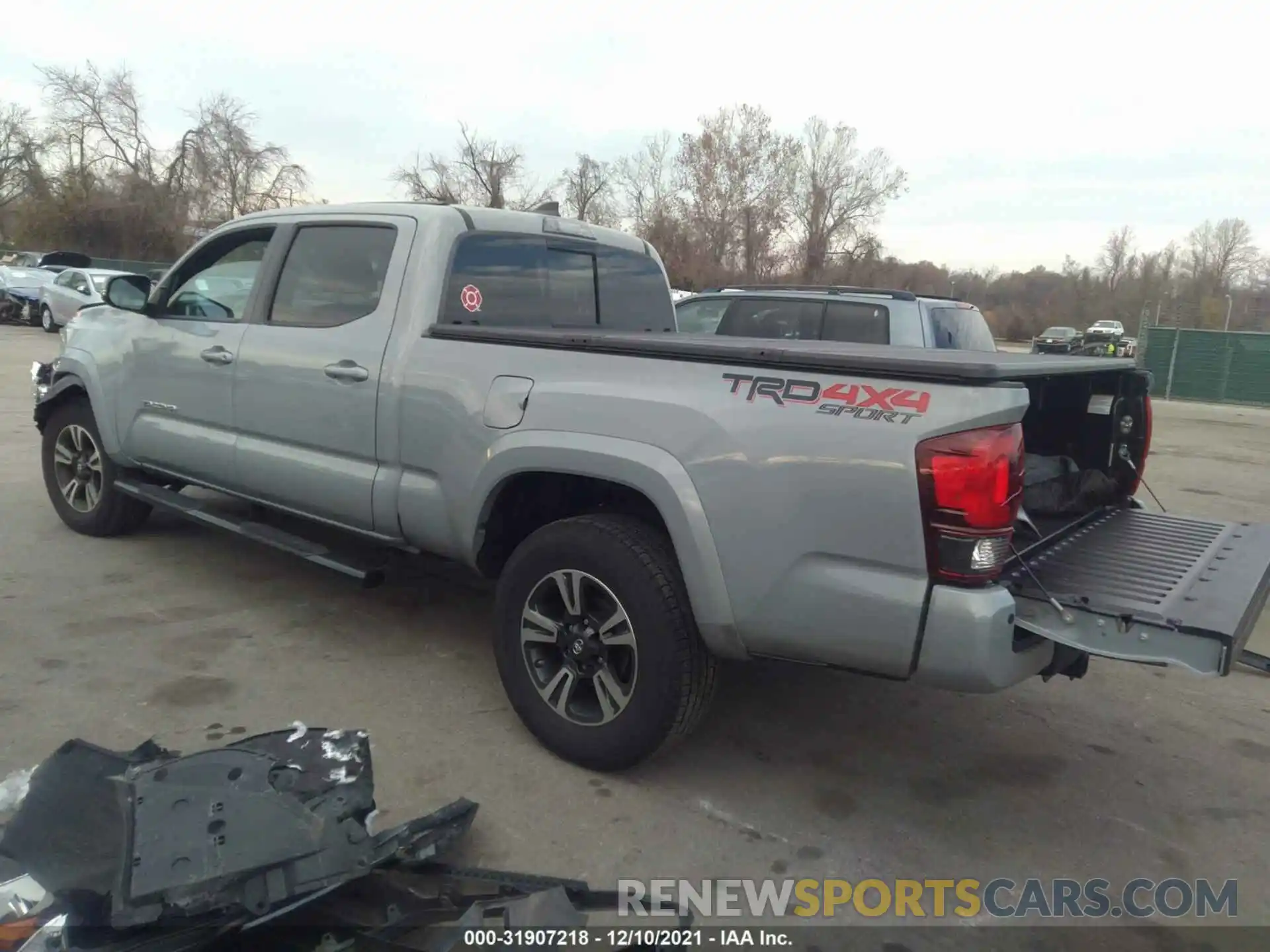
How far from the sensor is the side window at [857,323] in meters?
7.96

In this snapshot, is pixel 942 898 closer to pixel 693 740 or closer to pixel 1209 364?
pixel 693 740

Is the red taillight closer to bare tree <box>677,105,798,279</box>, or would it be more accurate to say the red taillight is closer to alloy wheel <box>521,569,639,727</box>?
alloy wheel <box>521,569,639,727</box>

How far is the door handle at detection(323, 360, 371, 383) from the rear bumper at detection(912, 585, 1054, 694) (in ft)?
8.06

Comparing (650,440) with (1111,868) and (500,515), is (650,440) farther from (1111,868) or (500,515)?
(1111,868)

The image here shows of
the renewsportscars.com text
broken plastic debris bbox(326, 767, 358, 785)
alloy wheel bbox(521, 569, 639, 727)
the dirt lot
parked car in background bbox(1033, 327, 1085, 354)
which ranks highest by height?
parked car in background bbox(1033, 327, 1085, 354)

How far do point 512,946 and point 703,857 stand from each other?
88cm

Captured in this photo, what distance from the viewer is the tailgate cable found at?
8.65 feet

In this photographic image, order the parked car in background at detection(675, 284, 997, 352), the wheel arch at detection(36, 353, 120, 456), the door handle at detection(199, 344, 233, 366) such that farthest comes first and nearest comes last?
the parked car in background at detection(675, 284, 997, 352)
the wheel arch at detection(36, 353, 120, 456)
the door handle at detection(199, 344, 233, 366)

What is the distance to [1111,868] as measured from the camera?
2990 millimetres

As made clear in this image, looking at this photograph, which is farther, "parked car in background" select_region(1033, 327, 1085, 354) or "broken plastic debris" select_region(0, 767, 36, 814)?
"parked car in background" select_region(1033, 327, 1085, 354)

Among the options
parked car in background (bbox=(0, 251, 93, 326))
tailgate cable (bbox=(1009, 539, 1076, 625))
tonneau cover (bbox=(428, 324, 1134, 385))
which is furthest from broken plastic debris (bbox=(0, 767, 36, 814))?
parked car in background (bbox=(0, 251, 93, 326))

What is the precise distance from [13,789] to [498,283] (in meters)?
2.56

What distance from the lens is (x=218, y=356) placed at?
462 cm

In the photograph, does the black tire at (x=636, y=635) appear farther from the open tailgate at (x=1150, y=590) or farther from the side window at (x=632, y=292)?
the side window at (x=632, y=292)
